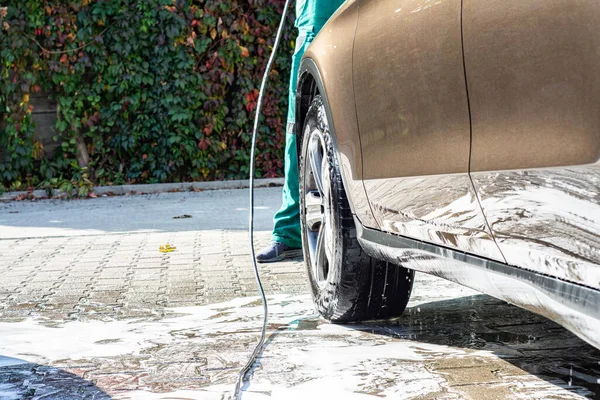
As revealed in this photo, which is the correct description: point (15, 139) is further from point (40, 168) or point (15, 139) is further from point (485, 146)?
point (485, 146)

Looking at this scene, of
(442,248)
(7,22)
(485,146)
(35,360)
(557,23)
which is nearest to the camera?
(557,23)

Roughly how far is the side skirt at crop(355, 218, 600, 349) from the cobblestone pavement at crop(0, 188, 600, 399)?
0.35 meters

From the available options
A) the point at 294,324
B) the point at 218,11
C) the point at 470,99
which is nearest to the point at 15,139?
the point at 218,11

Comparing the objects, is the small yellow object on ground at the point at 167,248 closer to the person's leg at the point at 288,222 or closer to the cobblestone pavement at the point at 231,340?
Answer: the cobblestone pavement at the point at 231,340

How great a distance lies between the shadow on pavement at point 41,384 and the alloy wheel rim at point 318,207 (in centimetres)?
111

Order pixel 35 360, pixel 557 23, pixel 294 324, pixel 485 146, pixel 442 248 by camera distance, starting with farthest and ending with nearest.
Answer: pixel 294 324 → pixel 35 360 → pixel 442 248 → pixel 485 146 → pixel 557 23

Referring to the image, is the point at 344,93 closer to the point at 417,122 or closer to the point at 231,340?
the point at 417,122

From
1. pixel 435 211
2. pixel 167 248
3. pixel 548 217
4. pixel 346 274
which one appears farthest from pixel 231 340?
pixel 167 248

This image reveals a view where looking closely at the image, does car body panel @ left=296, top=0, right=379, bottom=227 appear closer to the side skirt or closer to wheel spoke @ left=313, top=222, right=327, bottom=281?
the side skirt

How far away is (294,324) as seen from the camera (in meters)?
3.83

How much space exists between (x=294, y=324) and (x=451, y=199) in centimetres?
144

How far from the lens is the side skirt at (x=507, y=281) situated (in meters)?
1.95

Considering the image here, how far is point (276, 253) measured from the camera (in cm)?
559

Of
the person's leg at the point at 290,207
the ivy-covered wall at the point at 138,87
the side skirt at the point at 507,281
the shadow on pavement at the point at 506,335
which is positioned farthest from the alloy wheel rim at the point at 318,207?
the ivy-covered wall at the point at 138,87
